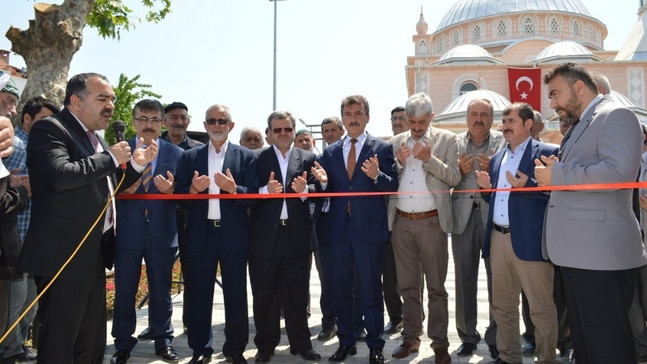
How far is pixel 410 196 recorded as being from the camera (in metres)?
4.91

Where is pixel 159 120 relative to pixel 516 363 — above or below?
above

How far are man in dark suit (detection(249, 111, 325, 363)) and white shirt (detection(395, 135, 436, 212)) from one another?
832 mm

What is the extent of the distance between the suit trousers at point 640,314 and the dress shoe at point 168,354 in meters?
4.05

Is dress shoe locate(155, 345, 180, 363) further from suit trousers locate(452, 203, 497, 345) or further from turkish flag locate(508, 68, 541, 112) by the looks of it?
turkish flag locate(508, 68, 541, 112)

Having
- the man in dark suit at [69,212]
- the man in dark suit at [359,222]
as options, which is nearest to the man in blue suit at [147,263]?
the man in dark suit at [69,212]

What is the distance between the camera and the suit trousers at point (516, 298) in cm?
432

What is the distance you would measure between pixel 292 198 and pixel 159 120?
154 centimetres

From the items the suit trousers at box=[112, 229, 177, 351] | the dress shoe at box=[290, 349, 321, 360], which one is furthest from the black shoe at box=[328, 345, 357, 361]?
the suit trousers at box=[112, 229, 177, 351]

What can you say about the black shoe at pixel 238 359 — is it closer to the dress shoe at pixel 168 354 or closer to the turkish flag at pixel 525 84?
the dress shoe at pixel 168 354

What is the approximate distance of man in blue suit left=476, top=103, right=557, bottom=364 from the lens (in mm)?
4312

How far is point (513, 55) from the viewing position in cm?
4878

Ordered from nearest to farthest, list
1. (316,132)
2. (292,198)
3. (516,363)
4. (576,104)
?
(576,104) < (516,363) < (292,198) < (316,132)

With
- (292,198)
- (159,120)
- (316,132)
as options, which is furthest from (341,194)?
(316,132)

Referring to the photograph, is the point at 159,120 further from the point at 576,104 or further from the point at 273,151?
the point at 576,104
